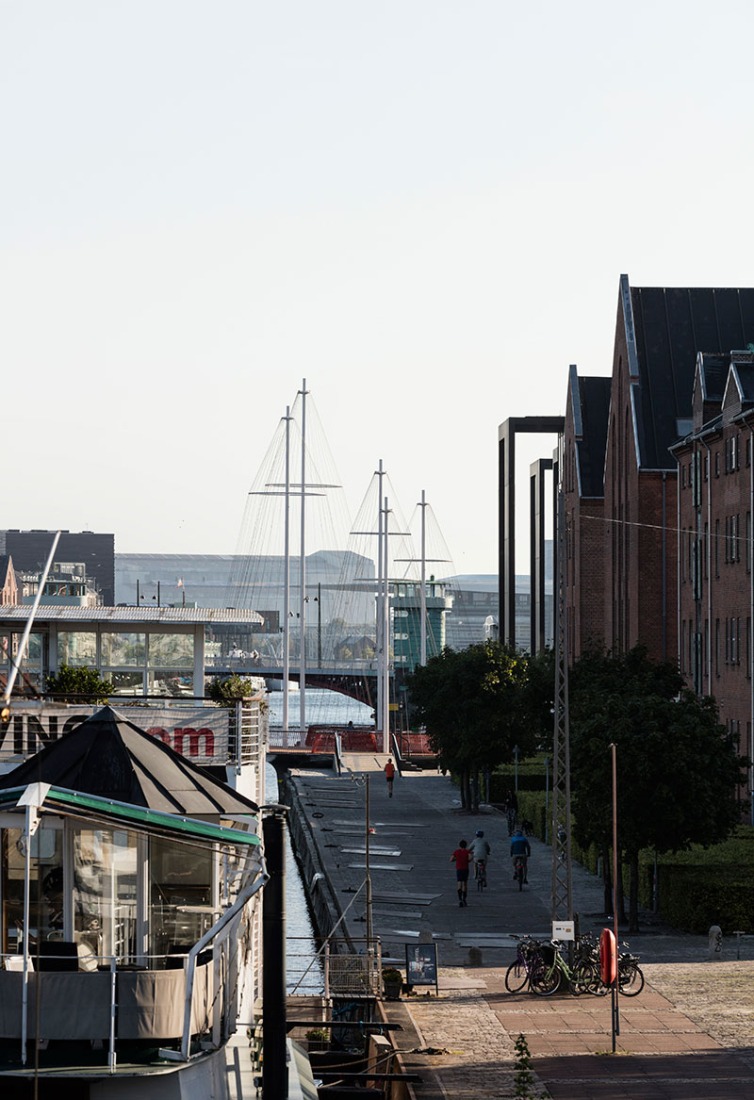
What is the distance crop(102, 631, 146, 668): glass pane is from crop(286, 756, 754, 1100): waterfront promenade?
763 cm

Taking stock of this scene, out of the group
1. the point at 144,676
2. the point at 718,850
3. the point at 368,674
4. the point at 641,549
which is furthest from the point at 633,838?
the point at 368,674

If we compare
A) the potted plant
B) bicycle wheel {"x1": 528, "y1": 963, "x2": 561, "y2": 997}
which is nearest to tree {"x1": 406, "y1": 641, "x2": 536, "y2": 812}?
bicycle wheel {"x1": 528, "y1": 963, "x2": 561, "y2": 997}

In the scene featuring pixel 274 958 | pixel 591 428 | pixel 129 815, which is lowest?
pixel 274 958

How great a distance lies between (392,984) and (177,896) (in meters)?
14.6

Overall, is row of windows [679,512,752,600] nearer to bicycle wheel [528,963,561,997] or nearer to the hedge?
the hedge

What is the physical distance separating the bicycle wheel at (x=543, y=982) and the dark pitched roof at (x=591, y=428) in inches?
2612

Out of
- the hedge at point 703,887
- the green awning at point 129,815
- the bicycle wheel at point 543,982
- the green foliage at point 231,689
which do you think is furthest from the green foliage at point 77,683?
the hedge at point 703,887

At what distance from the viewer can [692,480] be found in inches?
2827

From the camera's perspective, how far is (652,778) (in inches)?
1620

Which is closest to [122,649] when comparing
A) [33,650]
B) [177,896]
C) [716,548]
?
[33,650]

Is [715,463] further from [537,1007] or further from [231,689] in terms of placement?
[231,689]

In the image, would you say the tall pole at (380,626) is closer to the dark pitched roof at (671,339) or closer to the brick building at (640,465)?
the brick building at (640,465)

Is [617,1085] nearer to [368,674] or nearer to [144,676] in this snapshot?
[144,676]

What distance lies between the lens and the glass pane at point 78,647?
111 feet
